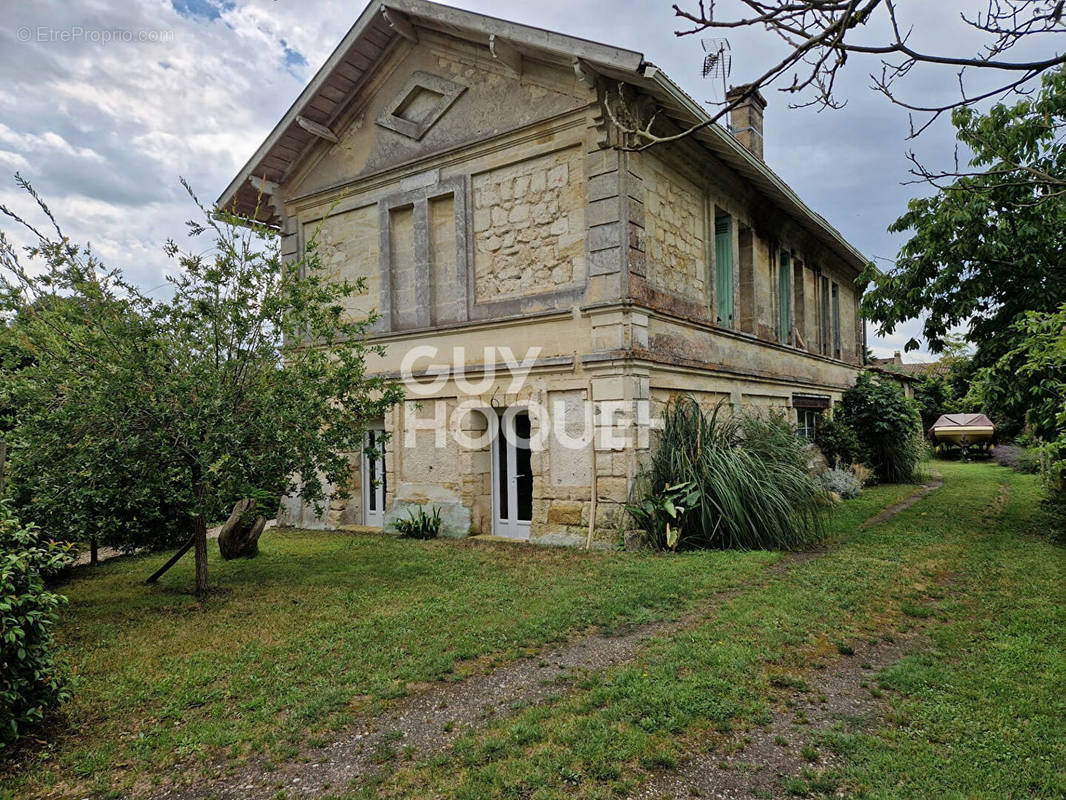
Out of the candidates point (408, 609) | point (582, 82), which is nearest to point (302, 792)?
point (408, 609)

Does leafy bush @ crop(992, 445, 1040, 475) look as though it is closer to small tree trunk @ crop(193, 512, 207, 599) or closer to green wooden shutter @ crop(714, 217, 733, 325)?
green wooden shutter @ crop(714, 217, 733, 325)

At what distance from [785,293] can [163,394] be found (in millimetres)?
11764

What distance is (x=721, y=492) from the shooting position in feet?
24.9

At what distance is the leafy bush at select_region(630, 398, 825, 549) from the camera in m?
7.58

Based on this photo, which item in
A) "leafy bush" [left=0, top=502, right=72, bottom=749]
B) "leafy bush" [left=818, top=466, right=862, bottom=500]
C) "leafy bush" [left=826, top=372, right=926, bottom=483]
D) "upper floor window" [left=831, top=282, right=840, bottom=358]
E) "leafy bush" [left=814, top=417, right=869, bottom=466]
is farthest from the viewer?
"upper floor window" [left=831, top=282, right=840, bottom=358]

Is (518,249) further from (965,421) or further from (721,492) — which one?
(965,421)

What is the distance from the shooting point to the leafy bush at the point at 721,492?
7.58 m

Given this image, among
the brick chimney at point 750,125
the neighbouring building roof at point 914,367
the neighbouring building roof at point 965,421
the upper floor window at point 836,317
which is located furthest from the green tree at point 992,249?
the neighbouring building roof at point 965,421

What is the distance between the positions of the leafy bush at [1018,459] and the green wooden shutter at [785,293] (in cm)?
506

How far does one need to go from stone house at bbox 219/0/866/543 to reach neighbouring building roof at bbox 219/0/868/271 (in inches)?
1.3

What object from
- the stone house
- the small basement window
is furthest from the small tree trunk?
the small basement window

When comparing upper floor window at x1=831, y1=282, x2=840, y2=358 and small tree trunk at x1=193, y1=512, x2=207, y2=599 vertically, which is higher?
upper floor window at x1=831, y1=282, x2=840, y2=358

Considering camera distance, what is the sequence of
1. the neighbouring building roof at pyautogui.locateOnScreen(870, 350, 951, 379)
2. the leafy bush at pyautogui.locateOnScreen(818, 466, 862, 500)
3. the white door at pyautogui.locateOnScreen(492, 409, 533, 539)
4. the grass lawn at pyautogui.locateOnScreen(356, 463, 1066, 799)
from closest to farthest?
the grass lawn at pyautogui.locateOnScreen(356, 463, 1066, 799)
the white door at pyautogui.locateOnScreen(492, 409, 533, 539)
the leafy bush at pyautogui.locateOnScreen(818, 466, 862, 500)
the neighbouring building roof at pyautogui.locateOnScreen(870, 350, 951, 379)

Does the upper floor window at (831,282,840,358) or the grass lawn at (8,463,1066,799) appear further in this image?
the upper floor window at (831,282,840,358)
